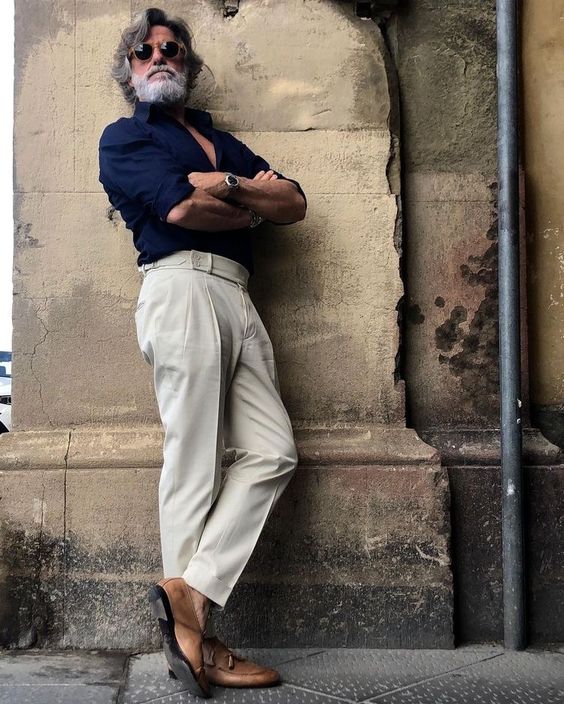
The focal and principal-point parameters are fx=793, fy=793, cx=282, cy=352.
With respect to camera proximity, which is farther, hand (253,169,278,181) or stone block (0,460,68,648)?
stone block (0,460,68,648)

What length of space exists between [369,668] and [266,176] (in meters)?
1.83

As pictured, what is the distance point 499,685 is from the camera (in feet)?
8.87

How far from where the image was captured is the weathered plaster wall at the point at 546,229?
11.4ft

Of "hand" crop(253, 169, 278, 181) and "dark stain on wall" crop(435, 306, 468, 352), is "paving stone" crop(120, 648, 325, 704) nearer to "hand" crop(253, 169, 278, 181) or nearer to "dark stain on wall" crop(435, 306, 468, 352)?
"dark stain on wall" crop(435, 306, 468, 352)

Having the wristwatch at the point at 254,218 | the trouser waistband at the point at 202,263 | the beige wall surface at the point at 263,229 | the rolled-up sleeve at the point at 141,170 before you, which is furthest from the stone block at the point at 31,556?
the wristwatch at the point at 254,218

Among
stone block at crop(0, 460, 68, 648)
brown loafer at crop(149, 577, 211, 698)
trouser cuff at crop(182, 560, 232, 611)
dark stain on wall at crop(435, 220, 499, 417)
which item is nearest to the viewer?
brown loafer at crop(149, 577, 211, 698)

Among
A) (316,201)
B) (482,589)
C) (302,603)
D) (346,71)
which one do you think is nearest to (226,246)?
(316,201)

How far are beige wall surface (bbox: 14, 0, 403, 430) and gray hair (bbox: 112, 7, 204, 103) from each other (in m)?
0.17

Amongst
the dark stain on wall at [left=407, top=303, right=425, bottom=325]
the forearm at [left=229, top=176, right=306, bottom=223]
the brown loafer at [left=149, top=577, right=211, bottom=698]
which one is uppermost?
the forearm at [left=229, top=176, right=306, bottom=223]

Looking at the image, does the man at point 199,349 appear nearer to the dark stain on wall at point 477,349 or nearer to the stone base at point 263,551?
the stone base at point 263,551

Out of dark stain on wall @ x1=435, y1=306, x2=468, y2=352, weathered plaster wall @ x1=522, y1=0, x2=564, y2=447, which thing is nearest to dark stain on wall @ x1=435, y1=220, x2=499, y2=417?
dark stain on wall @ x1=435, y1=306, x2=468, y2=352

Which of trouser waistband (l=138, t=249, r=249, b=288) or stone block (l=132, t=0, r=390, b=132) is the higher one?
stone block (l=132, t=0, r=390, b=132)

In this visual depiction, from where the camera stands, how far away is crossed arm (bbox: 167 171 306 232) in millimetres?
2695

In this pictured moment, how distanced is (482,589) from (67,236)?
224 cm
